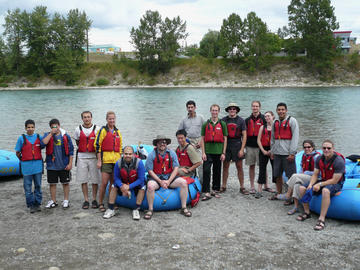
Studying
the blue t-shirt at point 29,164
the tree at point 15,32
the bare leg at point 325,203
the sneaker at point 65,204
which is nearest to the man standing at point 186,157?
the sneaker at point 65,204

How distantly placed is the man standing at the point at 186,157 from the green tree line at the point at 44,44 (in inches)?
2261

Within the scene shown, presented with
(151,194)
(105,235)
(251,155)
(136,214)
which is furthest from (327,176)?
(105,235)

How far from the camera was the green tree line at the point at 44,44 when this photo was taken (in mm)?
61250

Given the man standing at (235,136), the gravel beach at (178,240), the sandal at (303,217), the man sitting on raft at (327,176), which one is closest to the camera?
the gravel beach at (178,240)

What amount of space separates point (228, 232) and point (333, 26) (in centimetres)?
6266

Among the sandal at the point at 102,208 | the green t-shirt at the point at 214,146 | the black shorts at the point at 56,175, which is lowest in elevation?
the sandal at the point at 102,208

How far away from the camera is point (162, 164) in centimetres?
567

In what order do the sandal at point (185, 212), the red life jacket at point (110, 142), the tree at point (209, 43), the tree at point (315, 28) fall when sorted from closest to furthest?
the sandal at point (185, 212), the red life jacket at point (110, 142), the tree at point (315, 28), the tree at point (209, 43)

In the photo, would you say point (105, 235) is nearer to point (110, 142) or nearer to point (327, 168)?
point (110, 142)

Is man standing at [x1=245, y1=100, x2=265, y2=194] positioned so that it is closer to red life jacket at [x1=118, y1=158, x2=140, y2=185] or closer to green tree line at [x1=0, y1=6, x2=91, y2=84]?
red life jacket at [x1=118, y1=158, x2=140, y2=185]

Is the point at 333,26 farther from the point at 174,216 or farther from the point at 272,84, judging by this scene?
the point at 174,216

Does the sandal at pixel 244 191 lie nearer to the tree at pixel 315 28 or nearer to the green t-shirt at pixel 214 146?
the green t-shirt at pixel 214 146

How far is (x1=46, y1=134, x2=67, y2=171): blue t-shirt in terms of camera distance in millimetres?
5691

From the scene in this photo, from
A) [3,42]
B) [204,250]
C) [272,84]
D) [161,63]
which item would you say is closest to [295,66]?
[272,84]
